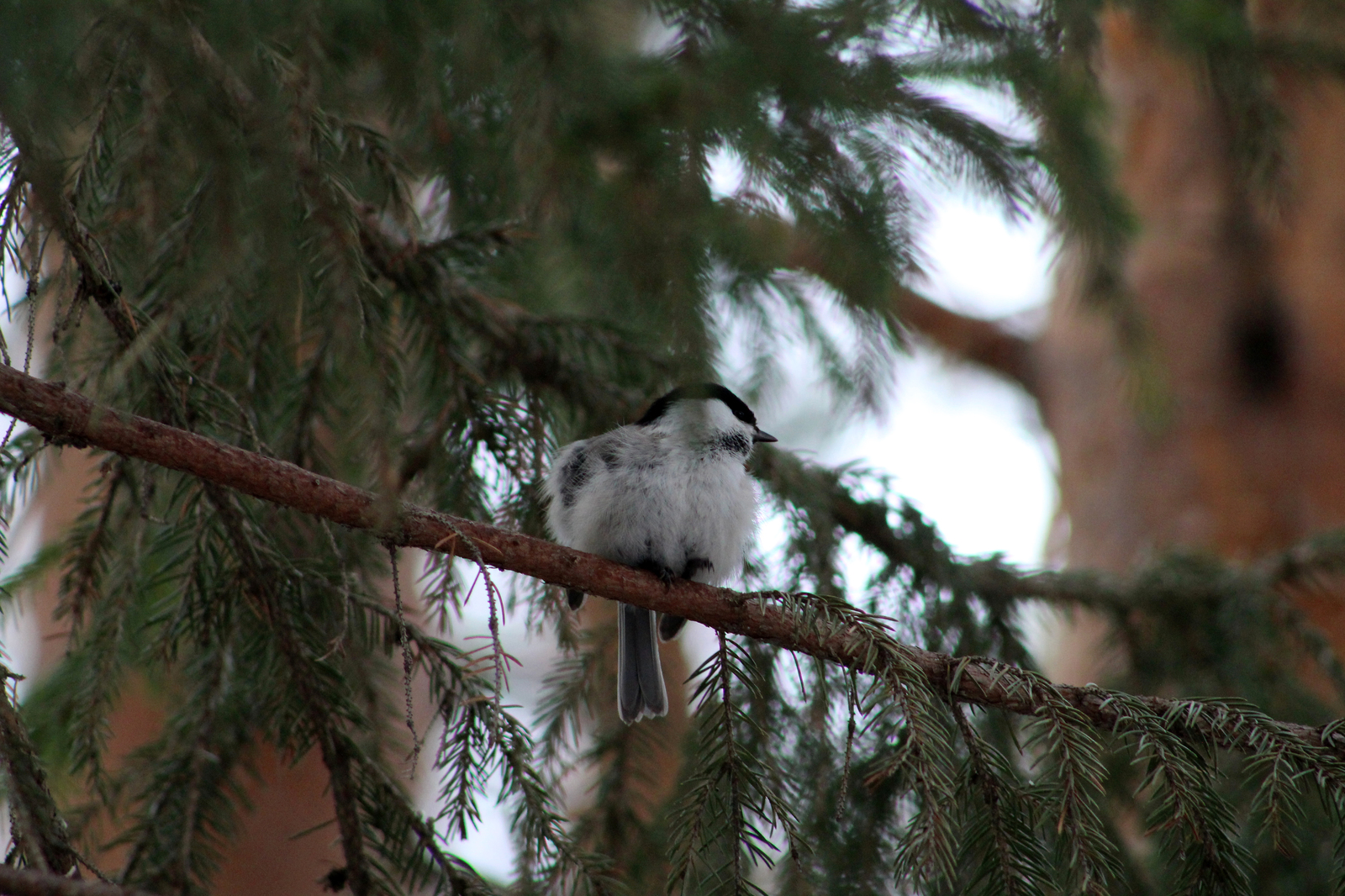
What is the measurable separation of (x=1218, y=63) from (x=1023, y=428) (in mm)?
4301

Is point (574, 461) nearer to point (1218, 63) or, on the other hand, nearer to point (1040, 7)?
point (1040, 7)

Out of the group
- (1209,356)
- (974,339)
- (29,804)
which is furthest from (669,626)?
(974,339)

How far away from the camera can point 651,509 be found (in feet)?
7.60

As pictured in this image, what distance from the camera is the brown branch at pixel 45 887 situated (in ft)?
3.73

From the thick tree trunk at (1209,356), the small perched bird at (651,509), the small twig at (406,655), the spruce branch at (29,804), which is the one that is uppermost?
the thick tree trunk at (1209,356)

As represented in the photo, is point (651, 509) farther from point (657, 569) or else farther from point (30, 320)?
point (30, 320)

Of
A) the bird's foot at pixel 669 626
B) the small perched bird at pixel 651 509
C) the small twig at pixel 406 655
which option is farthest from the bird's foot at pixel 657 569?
the small twig at pixel 406 655

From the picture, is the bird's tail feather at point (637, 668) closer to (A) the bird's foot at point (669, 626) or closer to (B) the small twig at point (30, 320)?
(A) the bird's foot at point (669, 626)

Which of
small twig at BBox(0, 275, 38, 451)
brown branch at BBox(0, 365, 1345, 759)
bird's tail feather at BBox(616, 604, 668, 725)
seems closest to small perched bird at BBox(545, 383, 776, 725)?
bird's tail feather at BBox(616, 604, 668, 725)

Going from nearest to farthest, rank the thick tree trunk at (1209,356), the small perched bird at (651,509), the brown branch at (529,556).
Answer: the brown branch at (529,556) → the small perched bird at (651,509) → the thick tree trunk at (1209,356)

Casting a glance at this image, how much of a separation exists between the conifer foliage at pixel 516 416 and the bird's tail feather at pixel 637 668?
0.07 metres

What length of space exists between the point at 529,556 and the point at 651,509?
654 millimetres

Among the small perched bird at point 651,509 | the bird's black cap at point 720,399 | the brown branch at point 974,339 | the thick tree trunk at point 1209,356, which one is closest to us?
the bird's black cap at point 720,399

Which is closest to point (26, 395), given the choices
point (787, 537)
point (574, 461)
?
point (574, 461)
